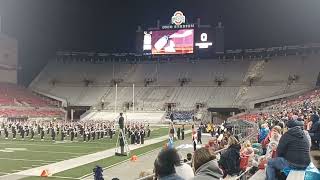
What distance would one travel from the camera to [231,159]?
7156 millimetres

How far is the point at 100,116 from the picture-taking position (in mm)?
49844

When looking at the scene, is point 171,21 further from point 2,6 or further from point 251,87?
point 2,6

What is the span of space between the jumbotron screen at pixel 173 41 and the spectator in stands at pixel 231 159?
4344cm

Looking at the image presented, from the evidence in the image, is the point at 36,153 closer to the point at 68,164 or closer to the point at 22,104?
the point at 68,164

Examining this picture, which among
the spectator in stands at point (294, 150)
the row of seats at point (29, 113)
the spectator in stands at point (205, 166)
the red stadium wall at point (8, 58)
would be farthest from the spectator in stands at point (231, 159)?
the red stadium wall at point (8, 58)

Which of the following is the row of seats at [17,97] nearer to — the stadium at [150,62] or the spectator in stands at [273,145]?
the stadium at [150,62]

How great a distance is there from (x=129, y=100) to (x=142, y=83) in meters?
→ 3.83

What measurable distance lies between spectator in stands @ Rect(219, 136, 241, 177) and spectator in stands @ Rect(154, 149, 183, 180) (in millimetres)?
3815

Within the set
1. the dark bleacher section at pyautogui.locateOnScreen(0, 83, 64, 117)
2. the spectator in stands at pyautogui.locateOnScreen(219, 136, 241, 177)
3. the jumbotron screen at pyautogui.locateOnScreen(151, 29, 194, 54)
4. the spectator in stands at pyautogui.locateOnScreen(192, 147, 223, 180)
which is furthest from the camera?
the jumbotron screen at pyautogui.locateOnScreen(151, 29, 194, 54)

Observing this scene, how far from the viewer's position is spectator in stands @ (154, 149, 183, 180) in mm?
3363

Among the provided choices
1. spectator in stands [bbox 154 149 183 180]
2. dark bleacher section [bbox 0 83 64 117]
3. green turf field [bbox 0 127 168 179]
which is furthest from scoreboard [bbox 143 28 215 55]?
spectator in stands [bbox 154 149 183 180]

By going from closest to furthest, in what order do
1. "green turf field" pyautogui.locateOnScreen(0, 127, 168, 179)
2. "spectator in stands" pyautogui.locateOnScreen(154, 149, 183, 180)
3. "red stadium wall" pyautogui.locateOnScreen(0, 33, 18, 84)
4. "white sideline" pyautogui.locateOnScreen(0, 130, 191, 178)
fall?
Answer: "spectator in stands" pyautogui.locateOnScreen(154, 149, 183, 180)
"white sideline" pyautogui.locateOnScreen(0, 130, 191, 178)
"green turf field" pyautogui.locateOnScreen(0, 127, 168, 179)
"red stadium wall" pyautogui.locateOnScreen(0, 33, 18, 84)

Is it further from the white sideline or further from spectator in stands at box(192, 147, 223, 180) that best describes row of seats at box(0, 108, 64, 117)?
spectator in stands at box(192, 147, 223, 180)

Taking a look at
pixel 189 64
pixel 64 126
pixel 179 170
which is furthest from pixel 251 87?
pixel 179 170
